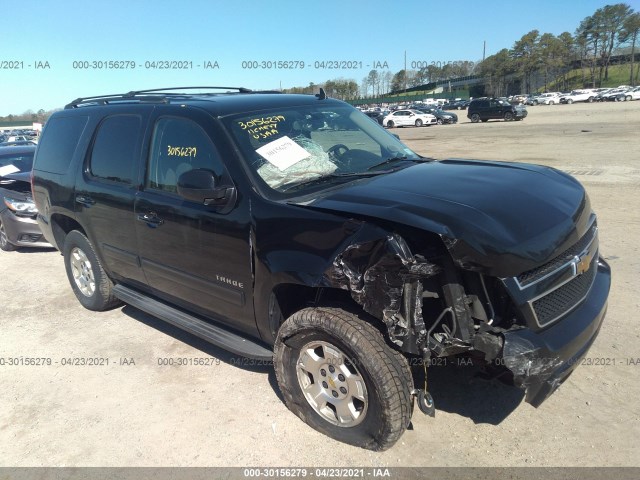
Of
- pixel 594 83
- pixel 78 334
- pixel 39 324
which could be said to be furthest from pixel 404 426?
pixel 594 83

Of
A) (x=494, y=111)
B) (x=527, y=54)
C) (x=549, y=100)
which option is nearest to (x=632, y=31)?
(x=527, y=54)

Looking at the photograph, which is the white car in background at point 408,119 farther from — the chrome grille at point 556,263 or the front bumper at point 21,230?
the chrome grille at point 556,263

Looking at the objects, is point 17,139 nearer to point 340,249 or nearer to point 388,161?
point 388,161

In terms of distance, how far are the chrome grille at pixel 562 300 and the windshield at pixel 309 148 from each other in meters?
1.44

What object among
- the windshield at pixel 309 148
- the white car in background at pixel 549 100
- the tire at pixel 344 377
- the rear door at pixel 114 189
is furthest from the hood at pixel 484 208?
the white car in background at pixel 549 100

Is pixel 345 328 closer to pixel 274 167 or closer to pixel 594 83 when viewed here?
pixel 274 167

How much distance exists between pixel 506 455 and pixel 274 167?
7.44 feet

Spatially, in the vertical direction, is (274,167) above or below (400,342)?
above

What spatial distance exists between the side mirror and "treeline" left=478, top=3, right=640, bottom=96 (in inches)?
4319

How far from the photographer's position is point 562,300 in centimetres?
271

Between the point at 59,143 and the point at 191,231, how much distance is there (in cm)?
263

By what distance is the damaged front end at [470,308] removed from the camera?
244 centimetres

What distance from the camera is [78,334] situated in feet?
15.6

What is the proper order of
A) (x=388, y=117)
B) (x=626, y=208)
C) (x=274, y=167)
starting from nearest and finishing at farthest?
(x=274, y=167), (x=626, y=208), (x=388, y=117)
